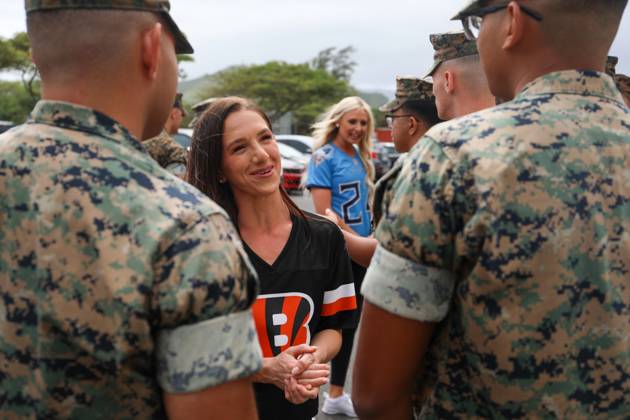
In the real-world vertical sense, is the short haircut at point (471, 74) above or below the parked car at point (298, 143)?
above

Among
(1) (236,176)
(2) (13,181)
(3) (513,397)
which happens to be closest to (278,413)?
(1) (236,176)

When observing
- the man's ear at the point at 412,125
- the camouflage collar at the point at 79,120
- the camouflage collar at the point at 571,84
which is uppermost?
the camouflage collar at the point at 571,84

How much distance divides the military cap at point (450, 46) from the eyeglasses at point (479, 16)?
0.88m

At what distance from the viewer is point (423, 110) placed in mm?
→ 3588

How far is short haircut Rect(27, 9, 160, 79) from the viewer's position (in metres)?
1.33

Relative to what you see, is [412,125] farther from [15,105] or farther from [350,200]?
[15,105]

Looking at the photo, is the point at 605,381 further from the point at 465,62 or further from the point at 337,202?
the point at 337,202

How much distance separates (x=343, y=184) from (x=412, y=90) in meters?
1.40

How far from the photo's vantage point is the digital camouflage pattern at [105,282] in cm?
122

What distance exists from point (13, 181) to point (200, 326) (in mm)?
483

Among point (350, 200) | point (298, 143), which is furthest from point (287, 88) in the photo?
point (350, 200)

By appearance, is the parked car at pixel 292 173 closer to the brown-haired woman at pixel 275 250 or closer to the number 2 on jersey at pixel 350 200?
the number 2 on jersey at pixel 350 200

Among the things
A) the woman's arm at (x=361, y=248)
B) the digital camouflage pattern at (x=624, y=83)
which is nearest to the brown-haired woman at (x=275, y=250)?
the woman's arm at (x=361, y=248)

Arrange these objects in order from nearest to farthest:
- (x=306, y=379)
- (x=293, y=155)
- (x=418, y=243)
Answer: (x=418, y=243), (x=306, y=379), (x=293, y=155)
